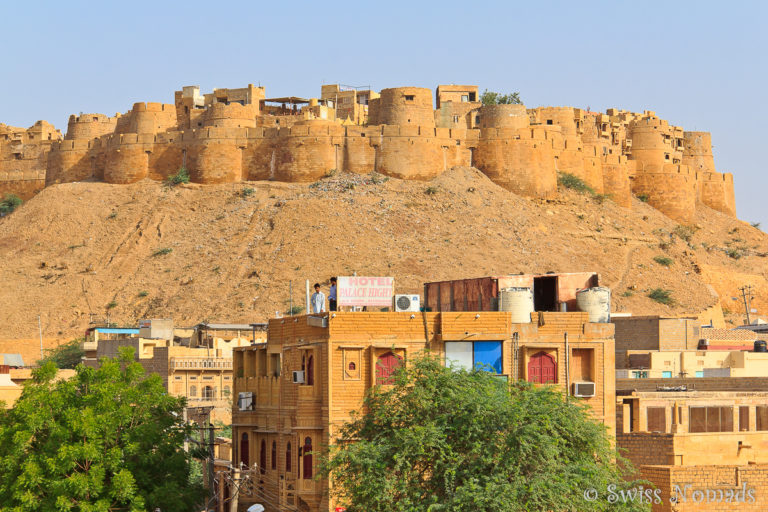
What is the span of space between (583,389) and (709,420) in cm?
375

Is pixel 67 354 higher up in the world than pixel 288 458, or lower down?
higher up

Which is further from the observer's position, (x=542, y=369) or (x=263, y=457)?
(x=263, y=457)

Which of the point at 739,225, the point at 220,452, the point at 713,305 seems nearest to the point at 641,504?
the point at 220,452

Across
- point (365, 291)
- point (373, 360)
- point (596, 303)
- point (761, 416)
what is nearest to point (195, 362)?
point (365, 291)

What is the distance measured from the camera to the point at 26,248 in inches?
2613

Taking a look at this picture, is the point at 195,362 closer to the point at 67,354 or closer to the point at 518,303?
the point at 67,354

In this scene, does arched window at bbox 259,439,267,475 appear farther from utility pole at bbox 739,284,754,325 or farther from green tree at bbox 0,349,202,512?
utility pole at bbox 739,284,754,325

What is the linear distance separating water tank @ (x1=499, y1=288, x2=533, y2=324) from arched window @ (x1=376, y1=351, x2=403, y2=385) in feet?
7.69

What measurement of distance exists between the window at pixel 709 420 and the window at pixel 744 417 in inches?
9.7

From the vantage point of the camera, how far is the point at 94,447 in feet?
81.8

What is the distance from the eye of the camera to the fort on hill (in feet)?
215

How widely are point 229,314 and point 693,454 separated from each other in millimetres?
32922

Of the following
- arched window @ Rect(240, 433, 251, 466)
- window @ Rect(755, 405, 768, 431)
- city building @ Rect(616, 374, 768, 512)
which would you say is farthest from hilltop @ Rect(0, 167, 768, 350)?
window @ Rect(755, 405, 768, 431)

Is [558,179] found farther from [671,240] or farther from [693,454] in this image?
[693,454]
